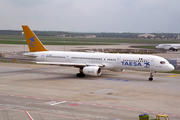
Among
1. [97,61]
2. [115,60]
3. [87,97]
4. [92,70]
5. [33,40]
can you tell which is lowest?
[87,97]

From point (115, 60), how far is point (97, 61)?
300cm

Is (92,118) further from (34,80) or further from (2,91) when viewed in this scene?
(34,80)

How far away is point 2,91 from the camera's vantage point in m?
32.1

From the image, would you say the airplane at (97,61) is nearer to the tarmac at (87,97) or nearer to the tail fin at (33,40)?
the tail fin at (33,40)

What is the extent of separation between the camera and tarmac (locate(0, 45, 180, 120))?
909 inches

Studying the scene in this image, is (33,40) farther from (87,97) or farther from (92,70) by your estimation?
(87,97)

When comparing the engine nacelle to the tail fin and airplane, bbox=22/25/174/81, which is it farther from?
the tail fin

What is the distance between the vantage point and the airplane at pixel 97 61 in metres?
40.6

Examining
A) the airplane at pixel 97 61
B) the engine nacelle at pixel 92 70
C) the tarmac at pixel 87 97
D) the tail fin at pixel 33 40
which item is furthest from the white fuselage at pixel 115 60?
the engine nacelle at pixel 92 70

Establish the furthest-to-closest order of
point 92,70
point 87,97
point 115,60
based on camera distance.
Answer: point 115,60
point 92,70
point 87,97

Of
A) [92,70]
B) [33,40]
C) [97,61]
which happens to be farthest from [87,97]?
[33,40]

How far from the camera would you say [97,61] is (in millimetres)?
44344

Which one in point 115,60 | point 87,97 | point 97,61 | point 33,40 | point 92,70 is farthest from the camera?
point 33,40

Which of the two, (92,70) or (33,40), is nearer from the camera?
(92,70)
